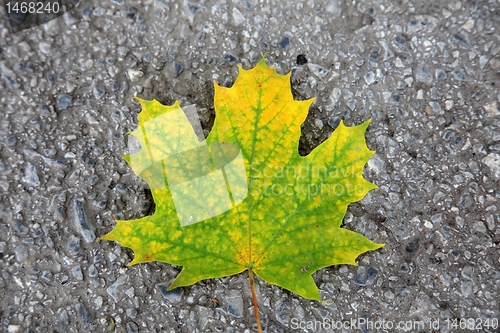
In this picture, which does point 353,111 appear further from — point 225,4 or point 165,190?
point 165,190

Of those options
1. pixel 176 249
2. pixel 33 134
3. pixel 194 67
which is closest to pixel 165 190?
pixel 176 249

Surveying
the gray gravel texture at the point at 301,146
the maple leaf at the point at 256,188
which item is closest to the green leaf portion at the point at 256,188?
the maple leaf at the point at 256,188

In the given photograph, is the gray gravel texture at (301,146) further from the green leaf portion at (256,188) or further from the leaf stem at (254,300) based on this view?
the green leaf portion at (256,188)

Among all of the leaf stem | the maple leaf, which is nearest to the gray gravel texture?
the leaf stem

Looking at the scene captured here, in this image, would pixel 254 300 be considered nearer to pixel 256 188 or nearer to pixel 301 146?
pixel 256 188

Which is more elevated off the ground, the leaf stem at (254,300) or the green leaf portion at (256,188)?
the green leaf portion at (256,188)

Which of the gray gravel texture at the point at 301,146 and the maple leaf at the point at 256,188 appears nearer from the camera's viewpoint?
the maple leaf at the point at 256,188
